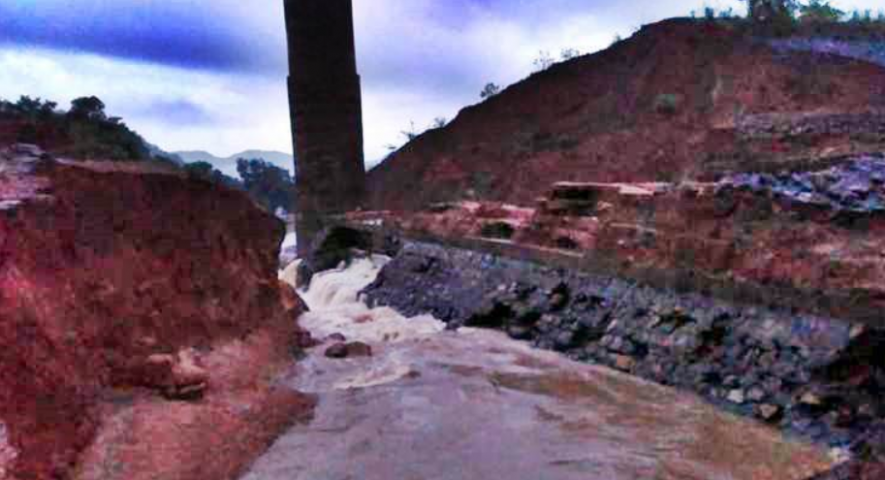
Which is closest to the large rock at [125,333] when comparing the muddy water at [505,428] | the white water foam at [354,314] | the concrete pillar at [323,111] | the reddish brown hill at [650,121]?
the muddy water at [505,428]

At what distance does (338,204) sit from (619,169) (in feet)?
19.4

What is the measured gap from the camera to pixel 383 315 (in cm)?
1118

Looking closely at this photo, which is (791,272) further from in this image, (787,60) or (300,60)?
(300,60)

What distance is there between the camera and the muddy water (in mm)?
5402

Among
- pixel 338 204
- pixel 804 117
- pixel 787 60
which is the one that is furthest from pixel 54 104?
pixel 787 60

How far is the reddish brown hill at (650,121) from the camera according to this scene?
12961 mm

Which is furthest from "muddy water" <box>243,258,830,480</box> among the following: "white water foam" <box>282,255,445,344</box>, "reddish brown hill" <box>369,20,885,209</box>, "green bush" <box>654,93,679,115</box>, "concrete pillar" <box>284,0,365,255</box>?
"green bush" <box>654,93,679,115</box>

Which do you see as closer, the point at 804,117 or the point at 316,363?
the point at 316,363

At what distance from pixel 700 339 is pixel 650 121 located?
36.8 feet

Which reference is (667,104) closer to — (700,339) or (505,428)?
(700,339)

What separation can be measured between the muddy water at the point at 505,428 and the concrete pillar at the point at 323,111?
927 cm

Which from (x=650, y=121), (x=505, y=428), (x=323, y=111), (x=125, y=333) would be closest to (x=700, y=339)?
(x=505, y=428)

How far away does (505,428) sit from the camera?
20.5 ft

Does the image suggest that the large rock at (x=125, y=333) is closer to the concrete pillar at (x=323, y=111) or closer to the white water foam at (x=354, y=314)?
the white water foam at (x=354, y=314)
